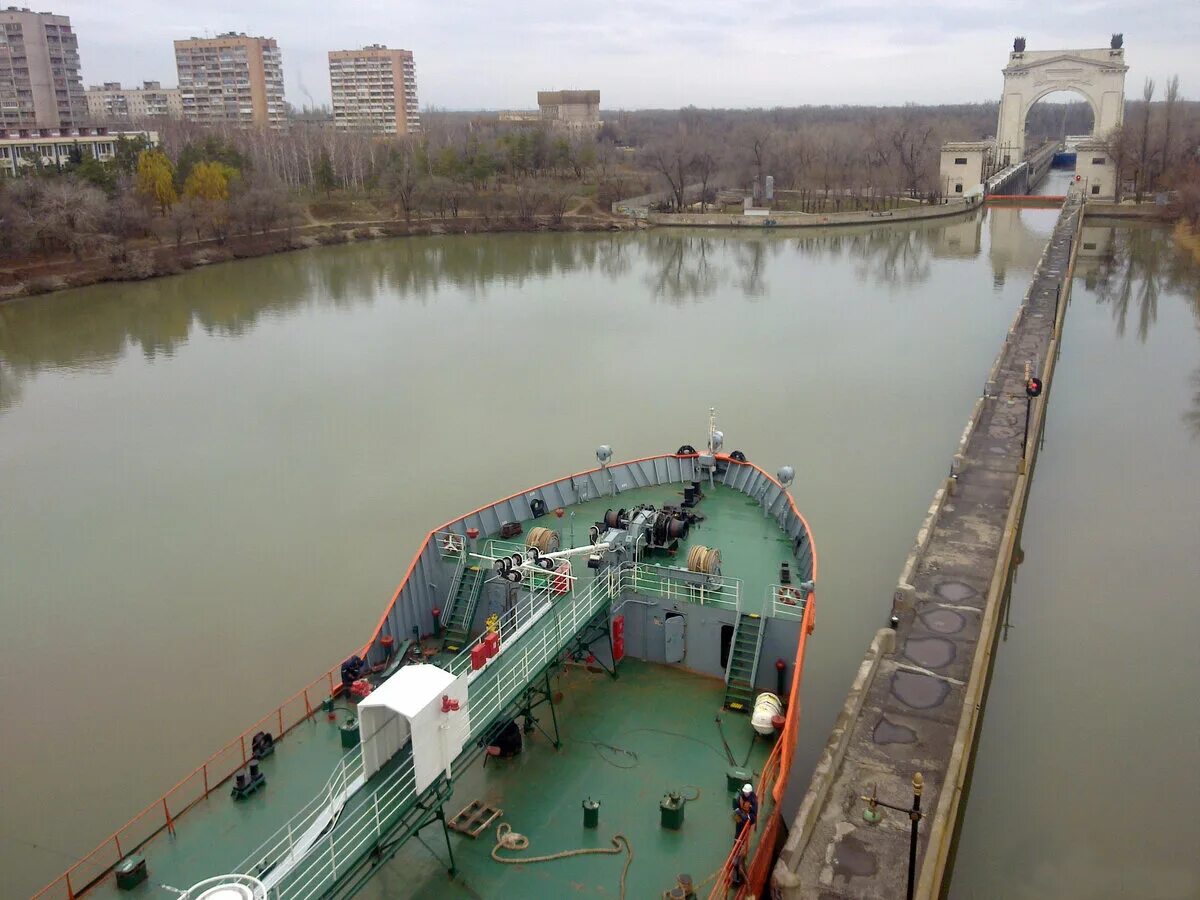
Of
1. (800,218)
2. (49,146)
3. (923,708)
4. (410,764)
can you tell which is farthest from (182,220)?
(923,708)

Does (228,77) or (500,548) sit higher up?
(228,77)

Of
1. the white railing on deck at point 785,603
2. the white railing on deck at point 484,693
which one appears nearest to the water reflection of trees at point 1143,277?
the white railing on deck at point 785,603

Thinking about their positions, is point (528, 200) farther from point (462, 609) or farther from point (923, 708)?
point (923, 708)

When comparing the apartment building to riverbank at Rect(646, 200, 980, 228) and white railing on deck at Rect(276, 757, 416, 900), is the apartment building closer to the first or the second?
riverbank at Rect(646, 200, 980, 228)

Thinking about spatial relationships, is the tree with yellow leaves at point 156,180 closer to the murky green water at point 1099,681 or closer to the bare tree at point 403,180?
the bare tree at point 403,180

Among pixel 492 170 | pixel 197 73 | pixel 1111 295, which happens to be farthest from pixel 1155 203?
pixel 197 73

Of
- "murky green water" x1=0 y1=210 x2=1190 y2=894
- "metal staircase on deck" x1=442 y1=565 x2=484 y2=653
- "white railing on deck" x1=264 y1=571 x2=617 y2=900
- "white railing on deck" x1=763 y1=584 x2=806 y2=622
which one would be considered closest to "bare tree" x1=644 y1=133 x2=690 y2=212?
"murky green water" x1=0 y1=210 x2=1190 y2=894

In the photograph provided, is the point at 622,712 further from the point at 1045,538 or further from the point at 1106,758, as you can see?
the point at 1045,538
